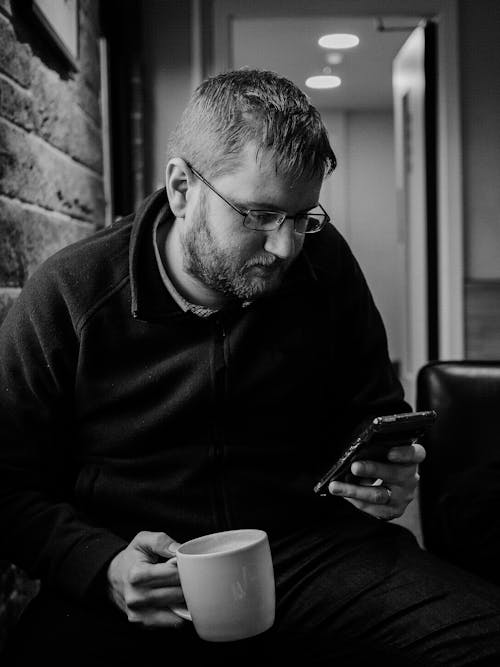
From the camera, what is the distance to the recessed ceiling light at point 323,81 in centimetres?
684

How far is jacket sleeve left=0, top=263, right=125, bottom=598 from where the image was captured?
Answer: 110 cm

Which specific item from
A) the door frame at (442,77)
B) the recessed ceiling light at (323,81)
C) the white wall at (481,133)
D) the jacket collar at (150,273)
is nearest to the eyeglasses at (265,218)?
the jacket collar at (150,273)

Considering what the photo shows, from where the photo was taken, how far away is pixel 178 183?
1.28m

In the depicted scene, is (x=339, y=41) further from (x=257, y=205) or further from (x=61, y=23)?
(x=257, y=205)

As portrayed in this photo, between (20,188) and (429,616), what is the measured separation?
41.5 inches

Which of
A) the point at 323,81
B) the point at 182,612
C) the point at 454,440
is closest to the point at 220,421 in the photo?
the point at 182,612

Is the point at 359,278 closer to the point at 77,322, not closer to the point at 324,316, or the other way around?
the point at 324,316

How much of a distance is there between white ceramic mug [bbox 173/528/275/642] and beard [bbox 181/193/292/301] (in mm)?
429

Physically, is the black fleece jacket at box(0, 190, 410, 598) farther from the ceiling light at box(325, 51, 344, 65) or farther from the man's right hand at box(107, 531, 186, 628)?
the ceiling light at box(325, 51, 344, 65)

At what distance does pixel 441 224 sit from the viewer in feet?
12.3

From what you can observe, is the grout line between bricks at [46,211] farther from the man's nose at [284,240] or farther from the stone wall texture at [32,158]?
the man's nose at [284,240]

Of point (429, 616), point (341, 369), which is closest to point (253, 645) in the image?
point (429, 616)

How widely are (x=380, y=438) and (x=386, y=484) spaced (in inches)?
5.5

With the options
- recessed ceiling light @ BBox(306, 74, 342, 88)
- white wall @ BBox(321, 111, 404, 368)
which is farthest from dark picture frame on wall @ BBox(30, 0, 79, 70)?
white wall @ BBox(321, 111, 404, 368)
